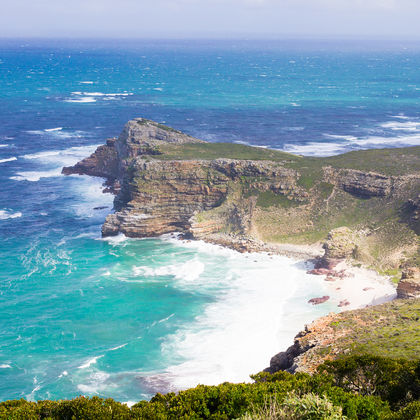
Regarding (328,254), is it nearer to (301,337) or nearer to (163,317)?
(163,317)

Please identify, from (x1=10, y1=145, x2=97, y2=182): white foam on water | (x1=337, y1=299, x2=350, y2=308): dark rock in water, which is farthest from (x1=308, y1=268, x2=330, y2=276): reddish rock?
(x1=10, y1=145, x2=97, y2=182): white foam on water

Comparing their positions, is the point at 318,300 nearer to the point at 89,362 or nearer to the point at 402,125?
the point at 89,362

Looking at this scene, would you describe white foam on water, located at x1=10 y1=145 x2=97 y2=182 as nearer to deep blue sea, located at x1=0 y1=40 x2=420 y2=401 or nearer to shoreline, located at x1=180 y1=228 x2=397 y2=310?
deep blue sea, located at x1=0 y1=40 x2=420 y2=401

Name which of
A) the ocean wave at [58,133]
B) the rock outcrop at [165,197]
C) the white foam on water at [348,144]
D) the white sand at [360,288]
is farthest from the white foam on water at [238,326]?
the ocean wave at [58,133]

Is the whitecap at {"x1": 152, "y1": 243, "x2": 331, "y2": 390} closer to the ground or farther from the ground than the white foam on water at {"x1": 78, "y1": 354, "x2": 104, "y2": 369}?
farther from the ground

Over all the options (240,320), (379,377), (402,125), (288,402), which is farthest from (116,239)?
(402,125)

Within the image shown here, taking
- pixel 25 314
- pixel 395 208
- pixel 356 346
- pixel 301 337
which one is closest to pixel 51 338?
pixel 25 314

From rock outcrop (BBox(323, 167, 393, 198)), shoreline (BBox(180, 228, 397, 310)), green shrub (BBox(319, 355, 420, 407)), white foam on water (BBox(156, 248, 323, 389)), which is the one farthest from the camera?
rock outcrop (BBox(323, 167, 393, 198))
